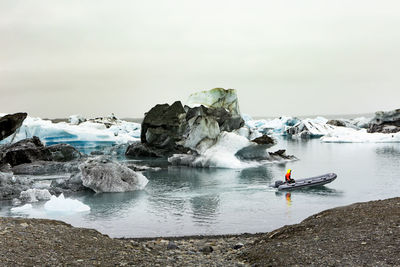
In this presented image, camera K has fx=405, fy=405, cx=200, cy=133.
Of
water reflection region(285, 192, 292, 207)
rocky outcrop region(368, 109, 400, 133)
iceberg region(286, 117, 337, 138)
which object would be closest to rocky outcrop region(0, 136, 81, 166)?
water reflection region(285, 192, 292, 207)

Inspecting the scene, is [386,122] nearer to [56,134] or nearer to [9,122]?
[56,134]

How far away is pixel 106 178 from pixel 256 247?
13.0 metres

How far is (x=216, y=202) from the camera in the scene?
17.3 m

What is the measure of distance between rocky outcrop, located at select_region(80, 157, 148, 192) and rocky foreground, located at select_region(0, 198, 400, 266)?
34.2ft

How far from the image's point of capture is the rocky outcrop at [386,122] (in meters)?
60.5

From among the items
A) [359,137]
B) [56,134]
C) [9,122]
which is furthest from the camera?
[359,137]

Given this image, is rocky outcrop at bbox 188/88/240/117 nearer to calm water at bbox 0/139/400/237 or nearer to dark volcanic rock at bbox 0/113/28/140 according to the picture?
calm water at bbox 0/139/400/237

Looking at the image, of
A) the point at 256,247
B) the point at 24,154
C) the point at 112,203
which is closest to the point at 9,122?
the point at 24,154

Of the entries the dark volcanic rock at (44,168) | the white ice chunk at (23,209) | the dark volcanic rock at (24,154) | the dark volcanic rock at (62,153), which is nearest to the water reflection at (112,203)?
the white ice chunk at (23,209)

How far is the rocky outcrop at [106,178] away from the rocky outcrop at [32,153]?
42.3 ft

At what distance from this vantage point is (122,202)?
689 inches

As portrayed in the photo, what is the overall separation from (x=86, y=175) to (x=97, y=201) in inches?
117

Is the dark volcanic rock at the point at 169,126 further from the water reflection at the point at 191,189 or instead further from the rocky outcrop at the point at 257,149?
the water reflection at the point at 191,189

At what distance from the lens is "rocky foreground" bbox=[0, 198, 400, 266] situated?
668cm
